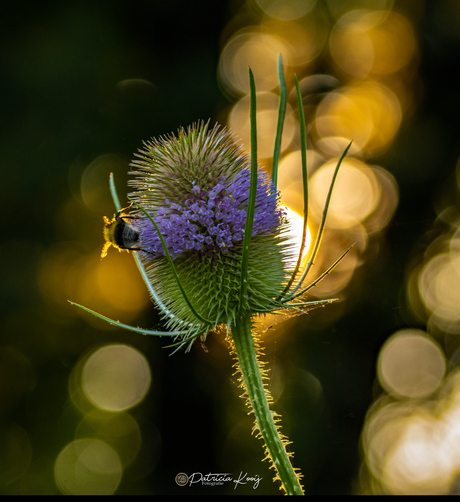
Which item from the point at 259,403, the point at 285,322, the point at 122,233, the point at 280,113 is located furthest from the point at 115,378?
the point at 280,113

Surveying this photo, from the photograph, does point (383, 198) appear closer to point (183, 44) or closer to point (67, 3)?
point (183, 44)

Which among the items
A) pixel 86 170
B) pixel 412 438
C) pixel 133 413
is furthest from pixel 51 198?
pixel 412 438

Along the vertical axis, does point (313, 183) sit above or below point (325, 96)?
below

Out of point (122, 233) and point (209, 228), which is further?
point (122, 233)

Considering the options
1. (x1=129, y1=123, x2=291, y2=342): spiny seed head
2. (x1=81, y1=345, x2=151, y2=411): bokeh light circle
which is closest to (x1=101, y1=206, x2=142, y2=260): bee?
(x1=129, y1=123, x2=291, y2=342): spiny seed head

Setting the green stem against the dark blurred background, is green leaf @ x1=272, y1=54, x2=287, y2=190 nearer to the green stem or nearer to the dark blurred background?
the green stem

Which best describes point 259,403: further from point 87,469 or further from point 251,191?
point 87,469

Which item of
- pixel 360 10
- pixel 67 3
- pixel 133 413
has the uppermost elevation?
pixel 67 3
